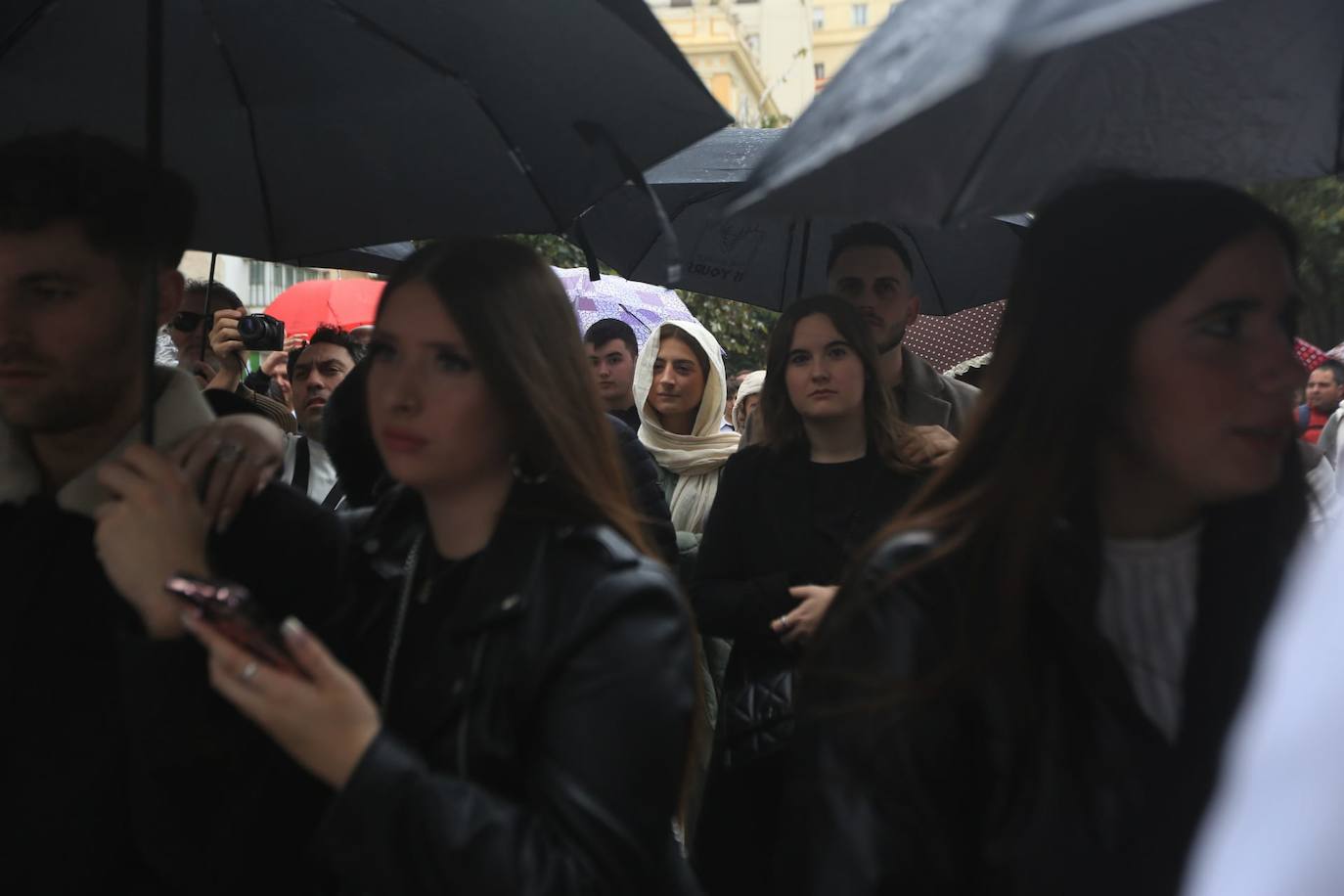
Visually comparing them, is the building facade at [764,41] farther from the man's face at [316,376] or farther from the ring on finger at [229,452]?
the ring on finger at [229,452]

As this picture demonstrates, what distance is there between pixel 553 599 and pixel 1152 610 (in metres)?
0.83

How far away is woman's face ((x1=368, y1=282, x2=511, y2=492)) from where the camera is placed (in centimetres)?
221

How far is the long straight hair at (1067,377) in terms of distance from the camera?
73.7 inches

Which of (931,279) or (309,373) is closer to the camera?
(931,279)

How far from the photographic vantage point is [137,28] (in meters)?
3.02

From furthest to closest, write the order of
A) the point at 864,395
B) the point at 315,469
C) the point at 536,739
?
the point at 315,469 → the point at 864,395 → the point at 536,739

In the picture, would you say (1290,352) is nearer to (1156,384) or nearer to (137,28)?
(1156,384)

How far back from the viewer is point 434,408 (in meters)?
2.21

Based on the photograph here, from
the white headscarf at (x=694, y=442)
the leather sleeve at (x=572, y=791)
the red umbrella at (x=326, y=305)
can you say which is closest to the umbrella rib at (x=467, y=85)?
the leather sleeve at (x=572, y=791)

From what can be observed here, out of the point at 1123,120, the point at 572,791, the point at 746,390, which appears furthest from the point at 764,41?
the point at 572,791

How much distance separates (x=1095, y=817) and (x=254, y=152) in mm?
2397

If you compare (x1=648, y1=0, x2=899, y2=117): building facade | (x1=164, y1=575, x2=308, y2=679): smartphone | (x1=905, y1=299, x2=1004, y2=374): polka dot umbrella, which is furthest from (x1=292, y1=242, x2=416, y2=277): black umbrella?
(x1=648, y1=0, x2=899, y2=117): building facade

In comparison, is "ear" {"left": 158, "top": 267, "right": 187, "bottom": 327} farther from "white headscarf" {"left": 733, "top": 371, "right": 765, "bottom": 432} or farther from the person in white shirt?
"white headscarf" {"left": 733, "top": 371, "right": 765, "bottom": 432}

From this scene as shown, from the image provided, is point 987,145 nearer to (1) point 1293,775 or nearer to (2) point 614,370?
(1) point 1293,775
